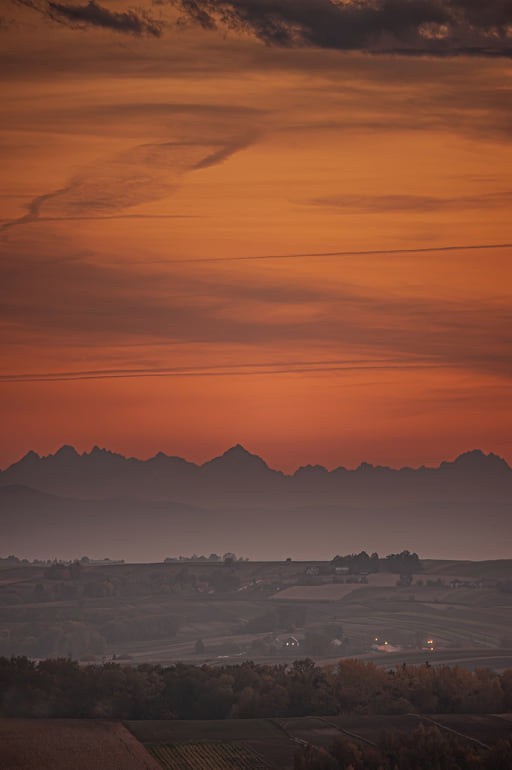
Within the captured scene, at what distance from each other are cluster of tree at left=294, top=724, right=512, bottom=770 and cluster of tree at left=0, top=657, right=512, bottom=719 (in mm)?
23141

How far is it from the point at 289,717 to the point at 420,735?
2391 centimetres

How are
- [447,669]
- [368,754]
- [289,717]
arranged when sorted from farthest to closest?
[447,669] → [289,717] → [368,754]

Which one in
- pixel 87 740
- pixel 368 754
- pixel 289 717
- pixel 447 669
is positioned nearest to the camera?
pixel 368 754

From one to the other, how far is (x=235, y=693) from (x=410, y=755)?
3462 centimetres

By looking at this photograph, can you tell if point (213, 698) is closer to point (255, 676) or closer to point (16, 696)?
point (255, 676)

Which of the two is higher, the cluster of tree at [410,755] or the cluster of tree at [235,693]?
the cluster of tree at [410,755]

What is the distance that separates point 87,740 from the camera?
121938 mm

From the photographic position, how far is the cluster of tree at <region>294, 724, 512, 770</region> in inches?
4215

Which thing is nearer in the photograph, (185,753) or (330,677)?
(185,753)

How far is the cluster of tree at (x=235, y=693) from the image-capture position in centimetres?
13700

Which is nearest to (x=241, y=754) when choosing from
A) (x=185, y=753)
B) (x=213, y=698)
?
(x=185, y=753)

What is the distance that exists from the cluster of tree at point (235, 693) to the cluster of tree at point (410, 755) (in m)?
23.1

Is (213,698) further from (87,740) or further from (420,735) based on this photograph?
(420,735)

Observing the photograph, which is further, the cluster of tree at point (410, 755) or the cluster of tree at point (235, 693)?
the cluster of tree at point (235, 693)
